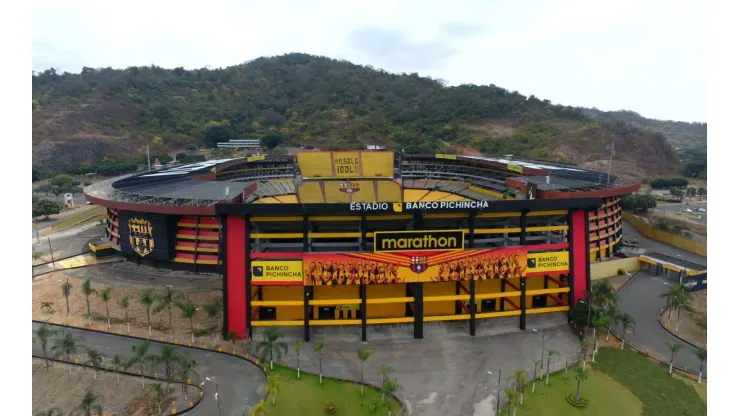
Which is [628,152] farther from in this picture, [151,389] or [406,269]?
[151,389]

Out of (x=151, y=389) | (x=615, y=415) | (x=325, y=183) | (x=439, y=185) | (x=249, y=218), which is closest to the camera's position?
(x=615, y=415)

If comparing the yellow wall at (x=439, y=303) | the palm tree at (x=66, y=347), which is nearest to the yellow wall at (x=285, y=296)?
the yellow wall at (x=439, y=303)

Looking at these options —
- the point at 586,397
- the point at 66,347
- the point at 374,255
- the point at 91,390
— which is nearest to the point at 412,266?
the point at 374,255

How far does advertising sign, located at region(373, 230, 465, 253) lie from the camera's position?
3878cm

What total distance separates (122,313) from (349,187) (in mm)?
38779

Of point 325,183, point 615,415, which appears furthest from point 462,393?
point 325,183

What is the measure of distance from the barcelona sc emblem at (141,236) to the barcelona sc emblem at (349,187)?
30.2 meters

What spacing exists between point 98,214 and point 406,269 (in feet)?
269

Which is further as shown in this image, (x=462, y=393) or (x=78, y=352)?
(x=78, y=352)

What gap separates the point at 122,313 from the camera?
43594mm

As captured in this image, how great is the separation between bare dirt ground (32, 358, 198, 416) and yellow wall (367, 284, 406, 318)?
61.5 feet

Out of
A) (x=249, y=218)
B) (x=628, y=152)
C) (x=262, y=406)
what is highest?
(x=628, y=152)

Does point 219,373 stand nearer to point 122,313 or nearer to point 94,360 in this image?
point 94,360

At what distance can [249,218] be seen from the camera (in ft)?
126
